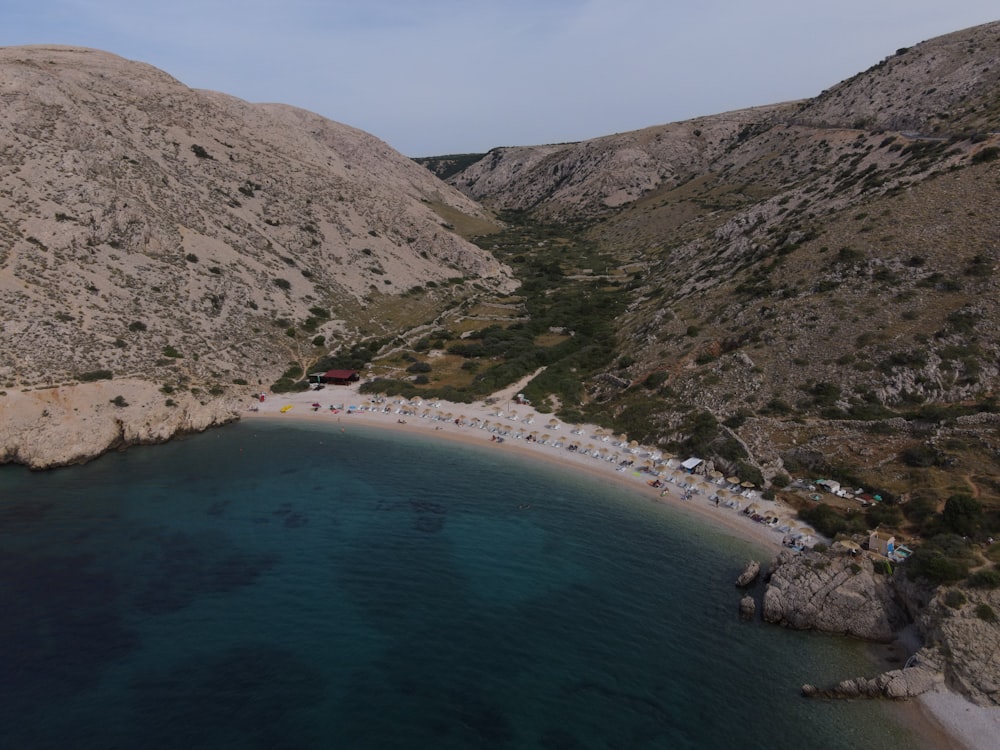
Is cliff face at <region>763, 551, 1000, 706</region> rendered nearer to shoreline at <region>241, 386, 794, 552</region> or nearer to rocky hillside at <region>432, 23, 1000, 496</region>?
shoreline at <region>241, 386, 794, 552</region>

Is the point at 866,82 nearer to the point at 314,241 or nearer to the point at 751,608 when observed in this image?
the point at 314,241

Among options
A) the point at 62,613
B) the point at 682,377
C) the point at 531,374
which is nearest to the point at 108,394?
the point at 62,613

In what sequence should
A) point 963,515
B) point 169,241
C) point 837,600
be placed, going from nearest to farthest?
point 837,600 → point 963,515 → point 169,241

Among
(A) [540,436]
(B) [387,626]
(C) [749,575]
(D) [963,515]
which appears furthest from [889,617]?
(A) [540,436]

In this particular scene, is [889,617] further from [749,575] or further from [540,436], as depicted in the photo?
[540,436]

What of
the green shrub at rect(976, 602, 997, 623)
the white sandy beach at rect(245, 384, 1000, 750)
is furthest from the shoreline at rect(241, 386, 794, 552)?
the green shrub at rect(976, 602, 997, 623)

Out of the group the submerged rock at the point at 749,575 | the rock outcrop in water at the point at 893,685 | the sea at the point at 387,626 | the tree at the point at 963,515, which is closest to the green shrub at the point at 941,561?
the tree at the point at 963,515
